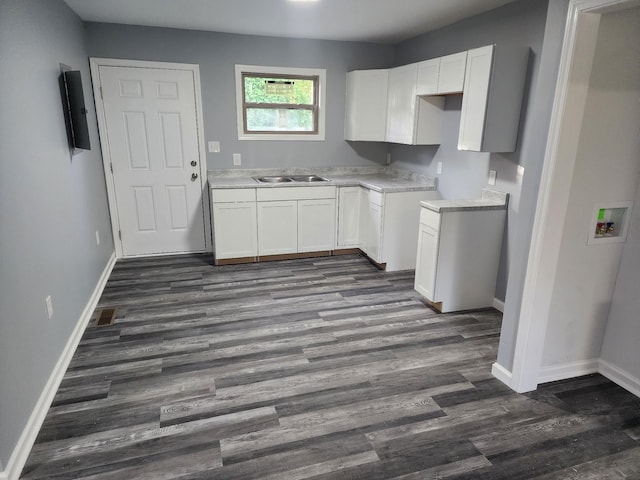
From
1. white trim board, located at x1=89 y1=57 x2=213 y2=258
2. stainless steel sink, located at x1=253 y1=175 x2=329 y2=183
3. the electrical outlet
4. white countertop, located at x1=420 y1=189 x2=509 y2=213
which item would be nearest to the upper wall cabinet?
white countertop, located at x1=420 y1=189 x2=509 y2=213

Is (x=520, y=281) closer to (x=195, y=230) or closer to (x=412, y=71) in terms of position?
(x=412, y=71)

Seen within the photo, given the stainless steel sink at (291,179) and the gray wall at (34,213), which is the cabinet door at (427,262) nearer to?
the stainless steel sink at (291,179)

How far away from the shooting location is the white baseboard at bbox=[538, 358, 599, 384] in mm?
2453

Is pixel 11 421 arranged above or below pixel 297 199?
below

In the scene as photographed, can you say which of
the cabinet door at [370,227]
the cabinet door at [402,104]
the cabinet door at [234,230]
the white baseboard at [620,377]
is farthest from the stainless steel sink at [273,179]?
the white baseboard at [620,377]

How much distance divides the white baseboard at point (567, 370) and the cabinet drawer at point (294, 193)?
8.88ft

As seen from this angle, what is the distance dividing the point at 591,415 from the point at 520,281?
78 centimetres

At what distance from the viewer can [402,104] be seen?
419 cm

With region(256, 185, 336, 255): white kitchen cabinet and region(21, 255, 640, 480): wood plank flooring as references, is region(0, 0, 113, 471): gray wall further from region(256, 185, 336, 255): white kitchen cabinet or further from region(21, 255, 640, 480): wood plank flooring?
region(256, 185, 336, 255): white kitchen cabinet

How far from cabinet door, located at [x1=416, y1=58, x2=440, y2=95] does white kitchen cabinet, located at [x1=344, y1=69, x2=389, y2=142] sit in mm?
664

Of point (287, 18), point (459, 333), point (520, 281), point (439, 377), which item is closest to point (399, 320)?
point (459, 333)

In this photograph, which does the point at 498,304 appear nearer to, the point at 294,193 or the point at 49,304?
the point at 294,193

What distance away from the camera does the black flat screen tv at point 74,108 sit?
291 cm

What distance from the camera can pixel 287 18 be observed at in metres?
3.63
